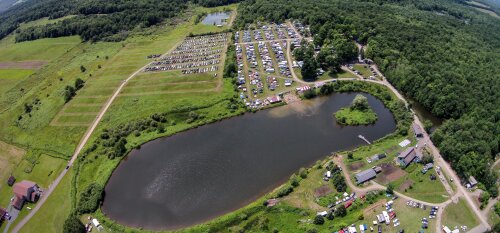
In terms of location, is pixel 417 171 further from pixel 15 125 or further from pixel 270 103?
pixel 15 125

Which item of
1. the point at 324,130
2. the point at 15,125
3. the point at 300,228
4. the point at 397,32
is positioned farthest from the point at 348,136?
the point at 15,125

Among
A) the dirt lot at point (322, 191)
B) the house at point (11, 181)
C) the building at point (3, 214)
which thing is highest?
the dirt lot at point (322, 191)

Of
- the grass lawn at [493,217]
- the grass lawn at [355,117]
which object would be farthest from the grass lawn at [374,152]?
the grass lawn at [493,217]

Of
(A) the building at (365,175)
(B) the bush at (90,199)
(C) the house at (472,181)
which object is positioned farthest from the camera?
(B) the bush at (90,199)

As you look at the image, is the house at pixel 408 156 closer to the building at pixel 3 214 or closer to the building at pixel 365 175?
the building at pixel 365 175

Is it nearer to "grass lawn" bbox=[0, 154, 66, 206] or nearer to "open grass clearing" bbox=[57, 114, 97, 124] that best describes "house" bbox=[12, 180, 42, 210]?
"grass lawn" bbox=[0, 154, 66, 206]

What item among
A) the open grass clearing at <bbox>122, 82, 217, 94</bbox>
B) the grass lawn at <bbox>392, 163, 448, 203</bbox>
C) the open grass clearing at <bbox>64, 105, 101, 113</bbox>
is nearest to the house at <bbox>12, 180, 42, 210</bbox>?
the open grass clearing at <bbox>64, 105, 101, 113</bbox>

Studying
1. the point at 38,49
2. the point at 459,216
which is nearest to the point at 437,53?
the point at 459,216

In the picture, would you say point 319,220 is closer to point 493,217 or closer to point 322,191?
point 322,191
